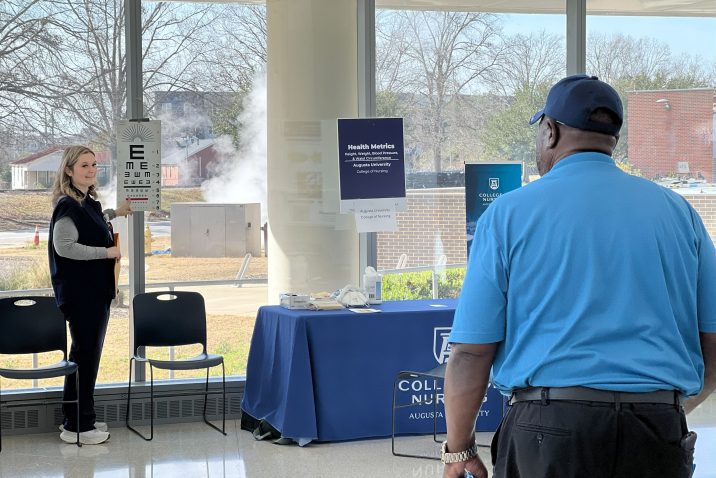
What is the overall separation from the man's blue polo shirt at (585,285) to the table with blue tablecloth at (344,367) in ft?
11.5

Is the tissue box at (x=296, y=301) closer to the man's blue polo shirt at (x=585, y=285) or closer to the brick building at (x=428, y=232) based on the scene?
the brick building at (x=428, y=232)

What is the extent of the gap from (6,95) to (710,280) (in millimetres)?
5086

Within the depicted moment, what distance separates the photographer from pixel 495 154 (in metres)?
6.84

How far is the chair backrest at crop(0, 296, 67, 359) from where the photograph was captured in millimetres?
5516

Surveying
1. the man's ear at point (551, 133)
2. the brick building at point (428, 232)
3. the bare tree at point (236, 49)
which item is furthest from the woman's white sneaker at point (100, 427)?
the man's ear at point (551, 133)

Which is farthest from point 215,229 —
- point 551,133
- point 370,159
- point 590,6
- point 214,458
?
point 551,133

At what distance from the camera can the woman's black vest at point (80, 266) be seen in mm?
5516

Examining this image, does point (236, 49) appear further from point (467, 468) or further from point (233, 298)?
point (467, 468)

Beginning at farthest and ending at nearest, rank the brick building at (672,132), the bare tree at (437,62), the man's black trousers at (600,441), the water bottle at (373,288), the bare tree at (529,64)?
the brick building at (672,132) → the bare tree at (529,64) → the bare tree at (437,62) → the water bottle at (373,288) → the man's black trousers at (600,441)

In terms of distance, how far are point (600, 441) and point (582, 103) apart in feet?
2.21

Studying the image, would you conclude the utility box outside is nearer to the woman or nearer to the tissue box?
the woman

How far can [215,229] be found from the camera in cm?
638

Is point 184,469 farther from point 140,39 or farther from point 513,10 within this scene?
point 513,10

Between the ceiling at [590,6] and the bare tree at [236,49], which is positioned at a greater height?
the ceiling at [590,6]
